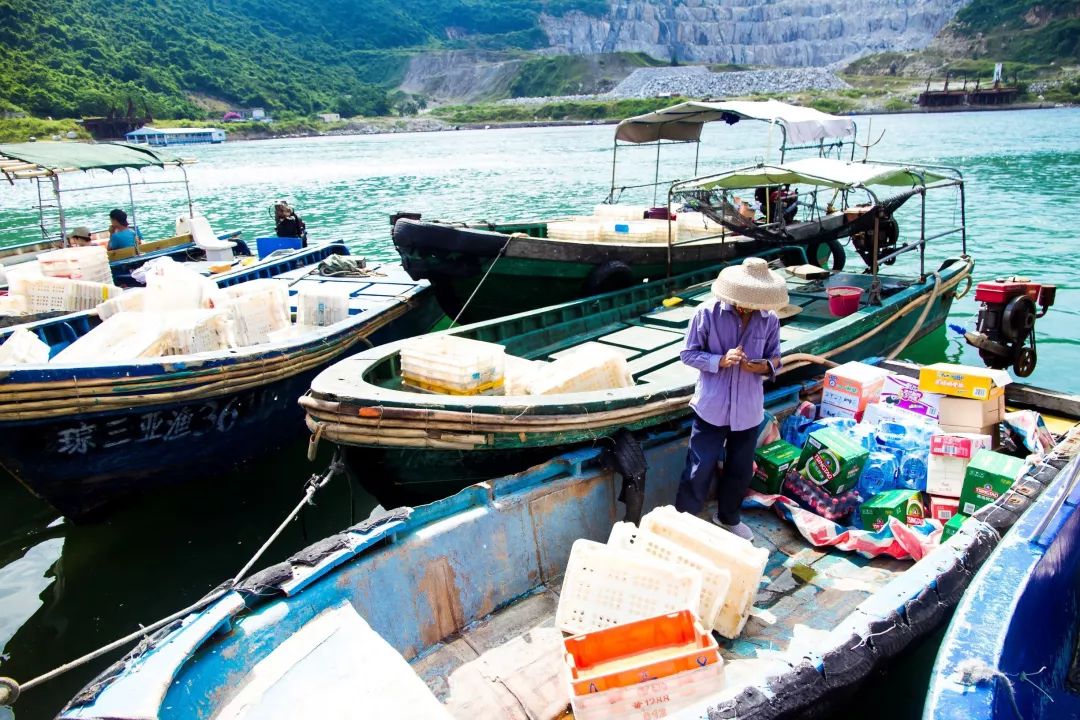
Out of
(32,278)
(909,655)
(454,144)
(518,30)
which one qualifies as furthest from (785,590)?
(518,30)

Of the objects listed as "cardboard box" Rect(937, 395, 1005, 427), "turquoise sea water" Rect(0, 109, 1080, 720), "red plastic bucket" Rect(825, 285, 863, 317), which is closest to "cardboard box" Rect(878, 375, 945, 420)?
"cardboard box" Rect(937, 395, 1005, 427)

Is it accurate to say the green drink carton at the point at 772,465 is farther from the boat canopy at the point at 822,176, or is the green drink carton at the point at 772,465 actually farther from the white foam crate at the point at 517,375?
the boat canopy at the point at 822,176

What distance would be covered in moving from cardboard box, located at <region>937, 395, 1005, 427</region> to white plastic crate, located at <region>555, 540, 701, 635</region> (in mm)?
2993

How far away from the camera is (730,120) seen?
31.7ft

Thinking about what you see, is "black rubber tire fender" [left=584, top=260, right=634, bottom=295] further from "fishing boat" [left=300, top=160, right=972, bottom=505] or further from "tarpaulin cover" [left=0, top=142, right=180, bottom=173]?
"tarpaulin cover" [left=0, top=142, right=180, bottom=173]

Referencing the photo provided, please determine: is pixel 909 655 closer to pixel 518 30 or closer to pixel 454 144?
pixel 454 144

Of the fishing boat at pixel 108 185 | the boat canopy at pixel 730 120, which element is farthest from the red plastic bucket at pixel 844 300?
the fishing boat at pixel 108 185

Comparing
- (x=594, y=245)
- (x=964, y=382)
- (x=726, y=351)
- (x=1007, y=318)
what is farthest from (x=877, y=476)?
(x=594, y=245)

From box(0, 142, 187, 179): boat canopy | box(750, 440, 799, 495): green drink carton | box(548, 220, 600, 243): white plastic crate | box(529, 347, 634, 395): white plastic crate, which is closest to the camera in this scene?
box(529, 347, 634, 395): white plastic crate

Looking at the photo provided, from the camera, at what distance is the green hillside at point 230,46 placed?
258 ft

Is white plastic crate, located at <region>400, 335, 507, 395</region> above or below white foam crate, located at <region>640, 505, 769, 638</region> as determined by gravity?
above

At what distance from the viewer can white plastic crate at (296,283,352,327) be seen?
7.66 m

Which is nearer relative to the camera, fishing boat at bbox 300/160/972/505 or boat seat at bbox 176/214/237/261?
fishing boat at bbox 300/160/972/505

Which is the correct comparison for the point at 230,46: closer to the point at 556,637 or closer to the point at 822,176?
the point at 822,176
